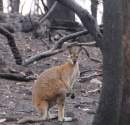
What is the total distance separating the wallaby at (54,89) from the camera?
7.18 meters

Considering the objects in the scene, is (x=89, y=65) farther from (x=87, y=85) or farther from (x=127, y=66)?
(x=127, y=66)

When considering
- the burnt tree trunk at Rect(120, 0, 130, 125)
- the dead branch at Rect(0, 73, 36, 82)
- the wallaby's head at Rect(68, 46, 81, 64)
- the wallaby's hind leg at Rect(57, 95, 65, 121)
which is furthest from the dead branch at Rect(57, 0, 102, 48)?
the burnt tree trunk at Rect(120, 0, 130, 125)

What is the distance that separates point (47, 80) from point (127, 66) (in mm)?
1507

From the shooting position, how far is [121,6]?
597 centimetres

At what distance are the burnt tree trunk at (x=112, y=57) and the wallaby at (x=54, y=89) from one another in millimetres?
1126

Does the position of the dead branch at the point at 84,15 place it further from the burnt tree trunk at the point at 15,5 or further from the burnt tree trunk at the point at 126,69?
the burnt tree trunk at the point at 15,5

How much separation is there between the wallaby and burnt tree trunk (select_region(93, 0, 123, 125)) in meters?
1.13

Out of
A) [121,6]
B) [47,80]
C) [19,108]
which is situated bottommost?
[19,108]

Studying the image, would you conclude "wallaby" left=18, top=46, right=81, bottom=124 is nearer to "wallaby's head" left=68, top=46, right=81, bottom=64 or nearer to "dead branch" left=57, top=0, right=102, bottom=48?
"wallaby's head" left=68, top=46, right=81, bottom=64

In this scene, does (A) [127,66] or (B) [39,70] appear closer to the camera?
(A) [127,66]

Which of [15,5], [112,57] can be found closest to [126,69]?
[112,57]

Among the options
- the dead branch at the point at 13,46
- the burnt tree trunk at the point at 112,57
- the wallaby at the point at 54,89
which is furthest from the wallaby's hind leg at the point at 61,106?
the dead branch at the point at 13,46

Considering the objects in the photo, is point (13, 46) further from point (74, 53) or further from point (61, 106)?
point (61, 106)

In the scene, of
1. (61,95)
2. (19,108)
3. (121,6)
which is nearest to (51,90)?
(61,95)
